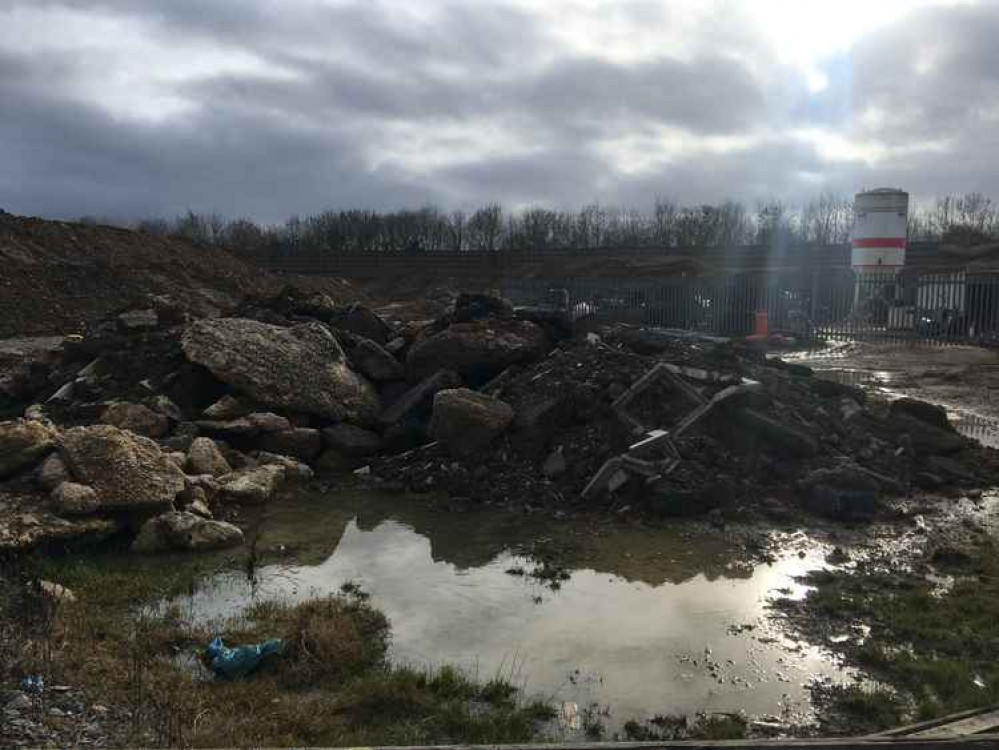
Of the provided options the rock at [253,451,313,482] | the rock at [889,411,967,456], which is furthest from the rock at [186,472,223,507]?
the rock at [889,411,967,456]

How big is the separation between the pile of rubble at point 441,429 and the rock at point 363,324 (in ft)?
0.81

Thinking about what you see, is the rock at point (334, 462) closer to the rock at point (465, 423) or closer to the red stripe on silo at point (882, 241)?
the rock at point (465, 423)

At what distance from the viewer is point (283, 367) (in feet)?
34.4

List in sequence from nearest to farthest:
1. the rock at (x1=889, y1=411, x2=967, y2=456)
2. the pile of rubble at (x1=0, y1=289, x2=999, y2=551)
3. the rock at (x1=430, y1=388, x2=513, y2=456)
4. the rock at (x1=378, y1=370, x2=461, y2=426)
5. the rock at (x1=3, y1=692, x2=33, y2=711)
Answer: the rock at (x1=3, y1=692, x2=33, y2=711)
the pile of rubble at (x1=0, y1=289, x2=999, y2=551)
the rock at (x1=430, y1=388, x2=513, y2=456)
the rock at (x1=889, y1=411, x2=967, y2=456)
the rock at (x1=378, y1=370, x2=461, y2=426)

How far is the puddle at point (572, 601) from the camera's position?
4.54 m

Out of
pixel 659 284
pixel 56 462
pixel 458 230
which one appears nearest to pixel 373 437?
pixel 56 462

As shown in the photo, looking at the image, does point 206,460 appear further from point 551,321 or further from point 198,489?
point 551,321

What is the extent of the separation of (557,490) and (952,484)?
4429 mm

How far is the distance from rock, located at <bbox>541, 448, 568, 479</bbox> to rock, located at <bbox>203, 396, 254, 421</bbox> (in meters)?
3.92

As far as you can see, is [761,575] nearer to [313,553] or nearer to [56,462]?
[313,553]

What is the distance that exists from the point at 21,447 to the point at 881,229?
27862 millimetres

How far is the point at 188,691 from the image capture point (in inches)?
164

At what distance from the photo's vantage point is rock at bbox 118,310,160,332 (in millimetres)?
13008

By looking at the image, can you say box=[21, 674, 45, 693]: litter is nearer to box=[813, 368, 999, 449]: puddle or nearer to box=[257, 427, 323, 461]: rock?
box=[257, 427, 323, 461]: rock
